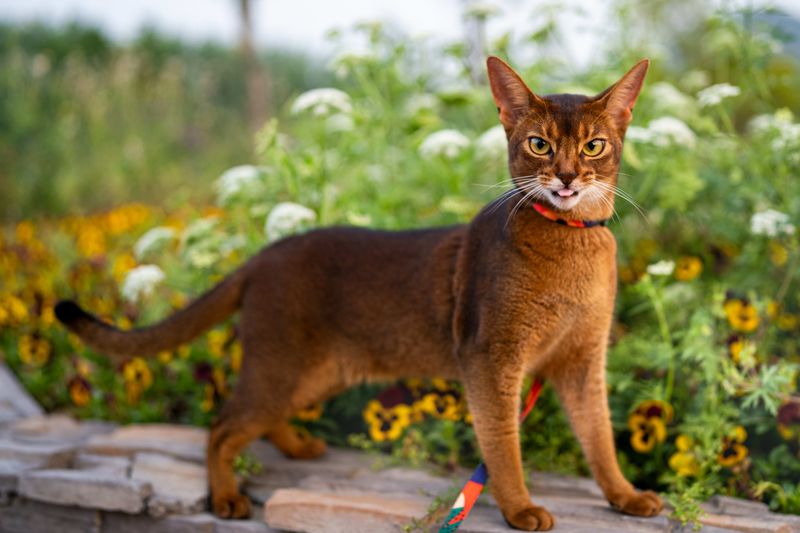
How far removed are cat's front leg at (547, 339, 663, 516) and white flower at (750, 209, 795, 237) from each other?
1.07 meters

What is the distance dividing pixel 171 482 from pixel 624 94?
230 cm

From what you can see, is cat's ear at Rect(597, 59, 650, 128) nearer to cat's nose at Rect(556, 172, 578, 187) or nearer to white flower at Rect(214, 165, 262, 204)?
cat's nose at Rect(556, 172, 578, 187)

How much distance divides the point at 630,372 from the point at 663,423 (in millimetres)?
372

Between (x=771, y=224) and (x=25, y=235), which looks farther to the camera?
(x=25, y=235)

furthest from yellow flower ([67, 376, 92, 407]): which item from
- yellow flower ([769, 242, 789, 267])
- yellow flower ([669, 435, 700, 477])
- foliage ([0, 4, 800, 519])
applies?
yellow flower ([769, 242, 789, 267])

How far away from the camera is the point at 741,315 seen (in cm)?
340

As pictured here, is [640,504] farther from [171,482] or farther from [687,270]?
[171,482]

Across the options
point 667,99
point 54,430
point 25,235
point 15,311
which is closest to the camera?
point 54,430

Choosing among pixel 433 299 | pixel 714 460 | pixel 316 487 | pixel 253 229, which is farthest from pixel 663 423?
pixel 253 229

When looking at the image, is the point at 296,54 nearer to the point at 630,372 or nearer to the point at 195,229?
the point at 195,229

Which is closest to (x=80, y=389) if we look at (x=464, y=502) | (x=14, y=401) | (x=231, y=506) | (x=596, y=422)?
(x=14, y=401)

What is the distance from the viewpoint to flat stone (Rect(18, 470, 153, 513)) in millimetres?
3158

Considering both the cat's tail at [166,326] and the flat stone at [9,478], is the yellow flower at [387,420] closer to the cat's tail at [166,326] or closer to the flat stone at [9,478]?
the cat's tail at [166,326]

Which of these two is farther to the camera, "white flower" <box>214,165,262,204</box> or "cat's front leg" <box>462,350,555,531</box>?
"white flower" <box>214,165,262,204</box>
